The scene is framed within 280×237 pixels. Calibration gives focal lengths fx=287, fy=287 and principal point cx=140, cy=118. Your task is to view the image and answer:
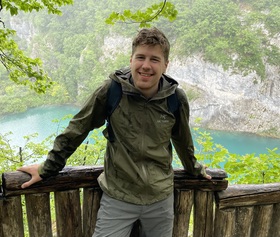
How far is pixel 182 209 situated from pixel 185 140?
0.55 metres

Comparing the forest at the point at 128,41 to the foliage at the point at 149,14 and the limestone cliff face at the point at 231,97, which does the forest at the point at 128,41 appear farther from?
the foliage at the point at 149,14

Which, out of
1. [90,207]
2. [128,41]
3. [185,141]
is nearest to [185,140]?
[185,141]

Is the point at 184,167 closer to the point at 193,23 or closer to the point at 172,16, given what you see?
the point at 172,16

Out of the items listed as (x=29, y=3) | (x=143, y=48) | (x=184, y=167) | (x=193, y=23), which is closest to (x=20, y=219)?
(x=184, y=167)

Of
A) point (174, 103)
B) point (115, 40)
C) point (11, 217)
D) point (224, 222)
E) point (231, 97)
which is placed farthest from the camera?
point (115, 40)

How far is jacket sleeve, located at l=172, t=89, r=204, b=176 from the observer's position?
1.61 m

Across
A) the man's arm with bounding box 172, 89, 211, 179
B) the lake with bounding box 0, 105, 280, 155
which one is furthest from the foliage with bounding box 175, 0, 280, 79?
the man's arm with bounding box 172, 89, 211, 179

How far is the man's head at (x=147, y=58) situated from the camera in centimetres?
150

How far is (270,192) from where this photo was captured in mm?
2059

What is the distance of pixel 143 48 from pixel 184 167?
0.83 m

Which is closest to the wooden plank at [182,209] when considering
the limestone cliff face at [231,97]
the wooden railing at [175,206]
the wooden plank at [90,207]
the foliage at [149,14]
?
the wooden railing at [175,206]

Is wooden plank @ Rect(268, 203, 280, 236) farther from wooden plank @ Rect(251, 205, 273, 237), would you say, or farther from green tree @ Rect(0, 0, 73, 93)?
green tree @ Rect(0, 0, 73, 93)

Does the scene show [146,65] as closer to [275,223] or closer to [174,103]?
[174,103]

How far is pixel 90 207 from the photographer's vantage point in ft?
5.95
